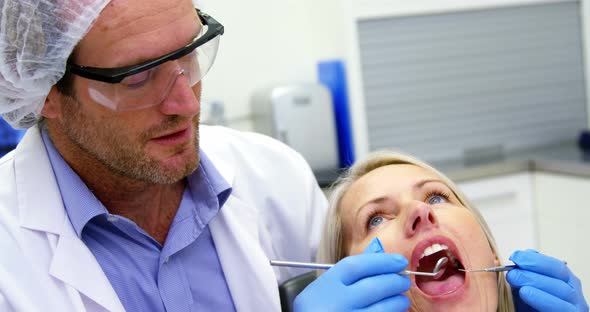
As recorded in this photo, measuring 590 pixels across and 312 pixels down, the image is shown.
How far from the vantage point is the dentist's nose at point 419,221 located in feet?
4.30

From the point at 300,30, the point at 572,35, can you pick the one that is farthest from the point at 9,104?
the point at 572,35

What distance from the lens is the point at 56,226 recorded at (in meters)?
1.23

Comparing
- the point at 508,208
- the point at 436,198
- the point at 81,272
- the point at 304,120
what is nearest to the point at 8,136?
the point at 304,120

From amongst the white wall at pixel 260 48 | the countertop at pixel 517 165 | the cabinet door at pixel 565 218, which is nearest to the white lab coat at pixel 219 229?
the countertop at pixel 517 165

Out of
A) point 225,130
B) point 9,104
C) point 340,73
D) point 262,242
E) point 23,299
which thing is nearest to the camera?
point 23,299

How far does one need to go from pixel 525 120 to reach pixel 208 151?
6.71 feet

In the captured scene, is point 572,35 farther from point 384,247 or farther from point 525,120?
point 384,247

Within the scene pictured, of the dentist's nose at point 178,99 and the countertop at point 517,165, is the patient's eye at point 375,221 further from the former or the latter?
the countertop at point 517,165

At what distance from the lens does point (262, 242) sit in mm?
1521

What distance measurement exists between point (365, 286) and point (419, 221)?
205 mm

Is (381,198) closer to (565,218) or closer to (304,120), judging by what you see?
(304,120)

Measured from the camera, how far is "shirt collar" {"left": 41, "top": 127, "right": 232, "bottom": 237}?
125 centimetres

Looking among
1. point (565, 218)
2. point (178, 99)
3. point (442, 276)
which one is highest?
point (178, 99)

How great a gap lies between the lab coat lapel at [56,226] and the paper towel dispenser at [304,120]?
138cm
